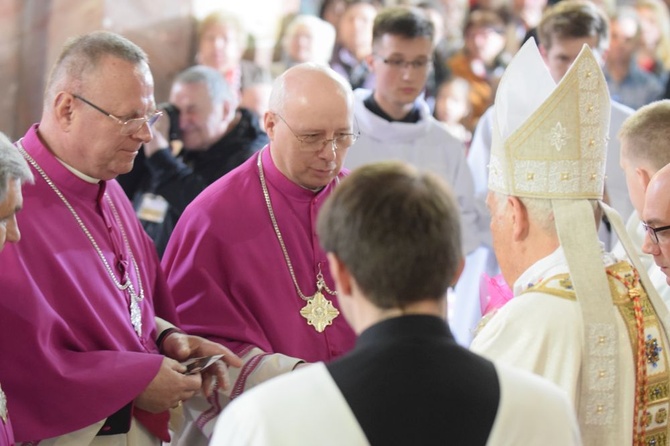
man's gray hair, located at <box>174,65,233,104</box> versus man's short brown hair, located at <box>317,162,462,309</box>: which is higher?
man's short brown hair, located at <box>317,162,462,309</box>

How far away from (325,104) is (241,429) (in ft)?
6.75

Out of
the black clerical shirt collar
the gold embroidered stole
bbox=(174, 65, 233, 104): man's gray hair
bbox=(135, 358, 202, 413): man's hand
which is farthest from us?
the black clerical shirt collar

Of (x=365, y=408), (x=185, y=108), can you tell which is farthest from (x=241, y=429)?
(x=185, y=108)

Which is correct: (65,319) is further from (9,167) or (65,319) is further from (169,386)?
(9,167)

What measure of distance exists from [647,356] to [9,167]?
5.83 ft

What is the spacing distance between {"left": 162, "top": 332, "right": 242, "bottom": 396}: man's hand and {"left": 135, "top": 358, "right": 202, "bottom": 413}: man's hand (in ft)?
0.25

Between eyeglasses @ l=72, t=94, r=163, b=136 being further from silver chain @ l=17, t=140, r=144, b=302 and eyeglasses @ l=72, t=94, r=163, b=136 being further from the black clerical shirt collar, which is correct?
the black clerical shirt collar

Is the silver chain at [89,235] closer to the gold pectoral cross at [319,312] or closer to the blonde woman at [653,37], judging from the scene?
the gold pectoral cross at [319,312]

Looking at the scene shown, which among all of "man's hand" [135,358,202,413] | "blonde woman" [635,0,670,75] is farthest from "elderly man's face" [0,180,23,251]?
"blonde woman" [635,0,670,75]

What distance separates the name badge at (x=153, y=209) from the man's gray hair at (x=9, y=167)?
260 cm

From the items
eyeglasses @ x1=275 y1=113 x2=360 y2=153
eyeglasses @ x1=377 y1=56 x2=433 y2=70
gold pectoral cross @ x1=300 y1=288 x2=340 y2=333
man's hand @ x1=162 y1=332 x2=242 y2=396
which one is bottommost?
man's hand @ x1=162 y1=332 x2=242 y2=396

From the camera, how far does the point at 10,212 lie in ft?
9.87

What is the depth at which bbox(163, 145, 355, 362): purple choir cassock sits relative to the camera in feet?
12.8

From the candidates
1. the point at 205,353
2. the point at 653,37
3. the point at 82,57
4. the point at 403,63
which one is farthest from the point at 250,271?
the point at 653,37
